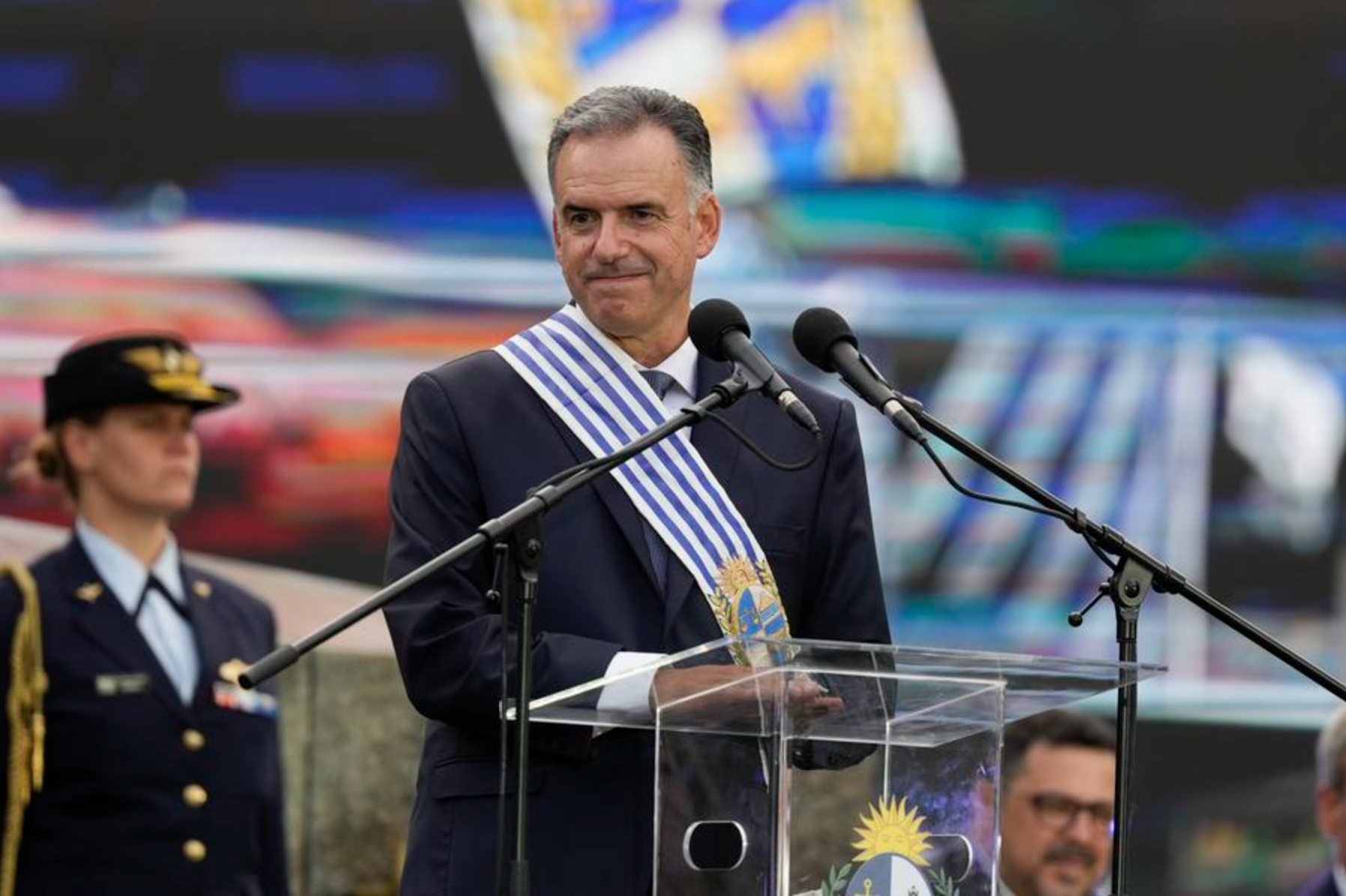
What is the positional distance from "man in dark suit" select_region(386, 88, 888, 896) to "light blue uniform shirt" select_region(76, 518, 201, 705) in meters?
2.33

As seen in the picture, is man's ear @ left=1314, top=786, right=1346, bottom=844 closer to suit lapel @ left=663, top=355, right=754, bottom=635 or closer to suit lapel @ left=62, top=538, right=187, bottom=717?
suit lapel @ left=62, top=538, right=187, bottom=717

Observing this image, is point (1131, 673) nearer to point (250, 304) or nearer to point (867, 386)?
point (867, 386)

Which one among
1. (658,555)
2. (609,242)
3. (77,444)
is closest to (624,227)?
(609,242)

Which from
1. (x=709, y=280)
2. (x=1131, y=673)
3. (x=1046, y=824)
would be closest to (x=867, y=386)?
(x=1131, y=673)

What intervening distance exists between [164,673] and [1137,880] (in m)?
2.36

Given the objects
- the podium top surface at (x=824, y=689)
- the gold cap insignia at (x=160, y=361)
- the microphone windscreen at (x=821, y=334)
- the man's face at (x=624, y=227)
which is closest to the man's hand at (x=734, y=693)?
the podium top surface at (x=824, y=689)

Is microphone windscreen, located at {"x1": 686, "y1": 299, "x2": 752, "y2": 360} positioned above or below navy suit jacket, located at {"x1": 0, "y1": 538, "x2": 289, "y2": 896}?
above

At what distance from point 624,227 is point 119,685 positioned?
8.24 ft

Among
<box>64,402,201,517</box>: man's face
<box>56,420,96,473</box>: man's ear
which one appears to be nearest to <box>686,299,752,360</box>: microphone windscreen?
<box>64,402,201,517</box>: man's face

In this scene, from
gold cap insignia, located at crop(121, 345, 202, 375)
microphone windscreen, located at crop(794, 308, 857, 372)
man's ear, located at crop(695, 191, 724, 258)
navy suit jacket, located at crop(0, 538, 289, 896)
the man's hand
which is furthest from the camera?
gold cap insignia, located at crop(121, 345, 202, 375)

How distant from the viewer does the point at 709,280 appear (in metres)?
6.61

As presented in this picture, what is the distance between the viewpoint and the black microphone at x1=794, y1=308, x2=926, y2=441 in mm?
3488

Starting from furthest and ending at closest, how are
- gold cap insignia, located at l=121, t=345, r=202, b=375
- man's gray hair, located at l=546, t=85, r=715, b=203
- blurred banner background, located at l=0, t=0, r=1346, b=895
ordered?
blurred banner background, located at l=0, t=0, r=1346, b=895 < gold cap insignia, located at l=121, t=345, r=202, b=375 < man's gray hair, located at l=546, t=85, r=715, b=203

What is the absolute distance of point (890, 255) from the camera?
6.68m
